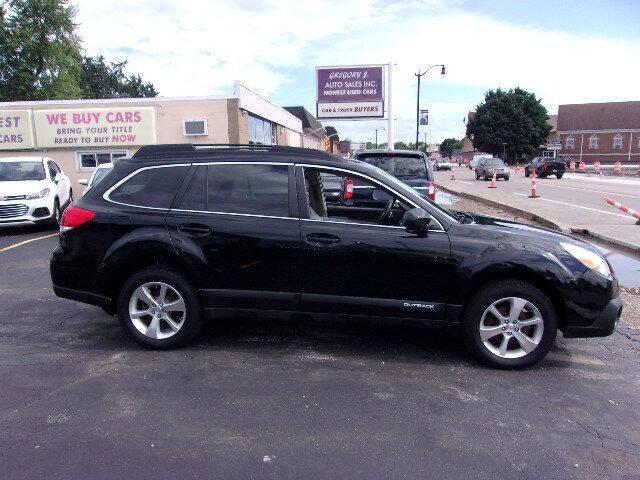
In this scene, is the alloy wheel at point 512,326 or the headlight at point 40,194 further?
the headlight at point 40,194

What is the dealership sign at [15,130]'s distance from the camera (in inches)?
717

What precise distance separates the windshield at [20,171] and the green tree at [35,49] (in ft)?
79.4

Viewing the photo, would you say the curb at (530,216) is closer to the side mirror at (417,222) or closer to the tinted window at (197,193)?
the side mirror at (417,222)

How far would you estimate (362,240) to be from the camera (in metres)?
4.11

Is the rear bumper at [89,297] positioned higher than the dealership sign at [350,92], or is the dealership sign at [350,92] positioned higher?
the dealership sign at [350,92]

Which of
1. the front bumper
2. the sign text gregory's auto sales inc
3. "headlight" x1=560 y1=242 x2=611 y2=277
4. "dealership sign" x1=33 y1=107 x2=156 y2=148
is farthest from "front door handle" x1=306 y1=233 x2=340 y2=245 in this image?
"dealership sign" x1=33 y1=107 x2=156 y2=148

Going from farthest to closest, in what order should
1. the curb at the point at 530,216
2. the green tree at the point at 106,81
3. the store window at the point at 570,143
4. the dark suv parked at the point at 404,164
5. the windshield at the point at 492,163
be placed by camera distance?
the store window at the point at 570,143 < the green tree at the point at 106,81 < the windshield at the point at 492,163 < the curb at the point at 530,216 < the dark suv parked at the point at 404,164

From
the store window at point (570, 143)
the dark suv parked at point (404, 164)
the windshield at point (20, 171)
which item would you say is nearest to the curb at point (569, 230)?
the dark suv parked at point (404, 164)

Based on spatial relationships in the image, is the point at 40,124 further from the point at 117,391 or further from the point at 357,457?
the point at 357,457

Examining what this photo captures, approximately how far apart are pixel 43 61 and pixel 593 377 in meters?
37.5

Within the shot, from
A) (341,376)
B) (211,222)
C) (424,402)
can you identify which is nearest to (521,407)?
(424,402)

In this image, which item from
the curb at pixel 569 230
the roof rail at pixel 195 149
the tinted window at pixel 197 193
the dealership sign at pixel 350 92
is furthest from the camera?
the dealership sign at pixel 350 92

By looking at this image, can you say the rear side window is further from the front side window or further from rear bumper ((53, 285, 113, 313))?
rear bumper ((53, 285, 113, 313))

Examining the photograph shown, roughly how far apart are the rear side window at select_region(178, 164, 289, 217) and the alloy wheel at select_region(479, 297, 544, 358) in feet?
6.26
